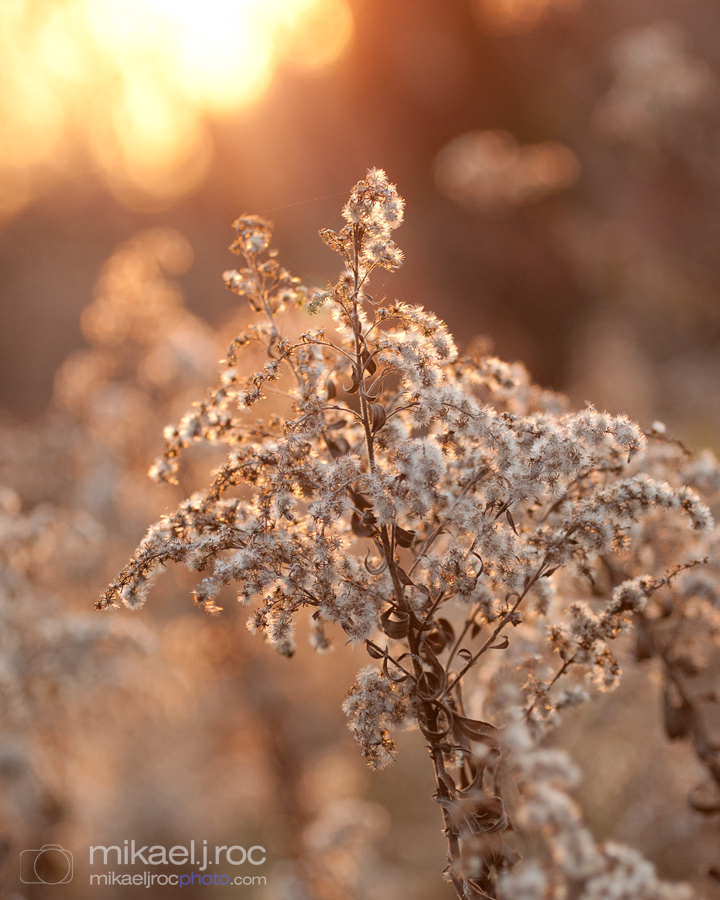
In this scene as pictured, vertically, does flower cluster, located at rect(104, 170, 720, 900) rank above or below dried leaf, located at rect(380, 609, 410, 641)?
above

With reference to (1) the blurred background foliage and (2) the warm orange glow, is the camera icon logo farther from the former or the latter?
(2) the warm orange glow

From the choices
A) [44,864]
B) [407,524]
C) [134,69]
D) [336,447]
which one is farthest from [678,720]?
[134,69]

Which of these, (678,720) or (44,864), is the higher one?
(44,864)

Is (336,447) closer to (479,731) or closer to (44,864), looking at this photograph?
(479,731)

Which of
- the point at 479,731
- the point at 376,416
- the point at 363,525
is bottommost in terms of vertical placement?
the point at 479,731

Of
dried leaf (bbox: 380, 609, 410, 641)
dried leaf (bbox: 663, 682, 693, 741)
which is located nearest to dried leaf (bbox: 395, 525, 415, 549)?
dried leaf (bbox: 380, 609, 410, 641)

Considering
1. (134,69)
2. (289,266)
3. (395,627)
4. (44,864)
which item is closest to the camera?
(395,627)
